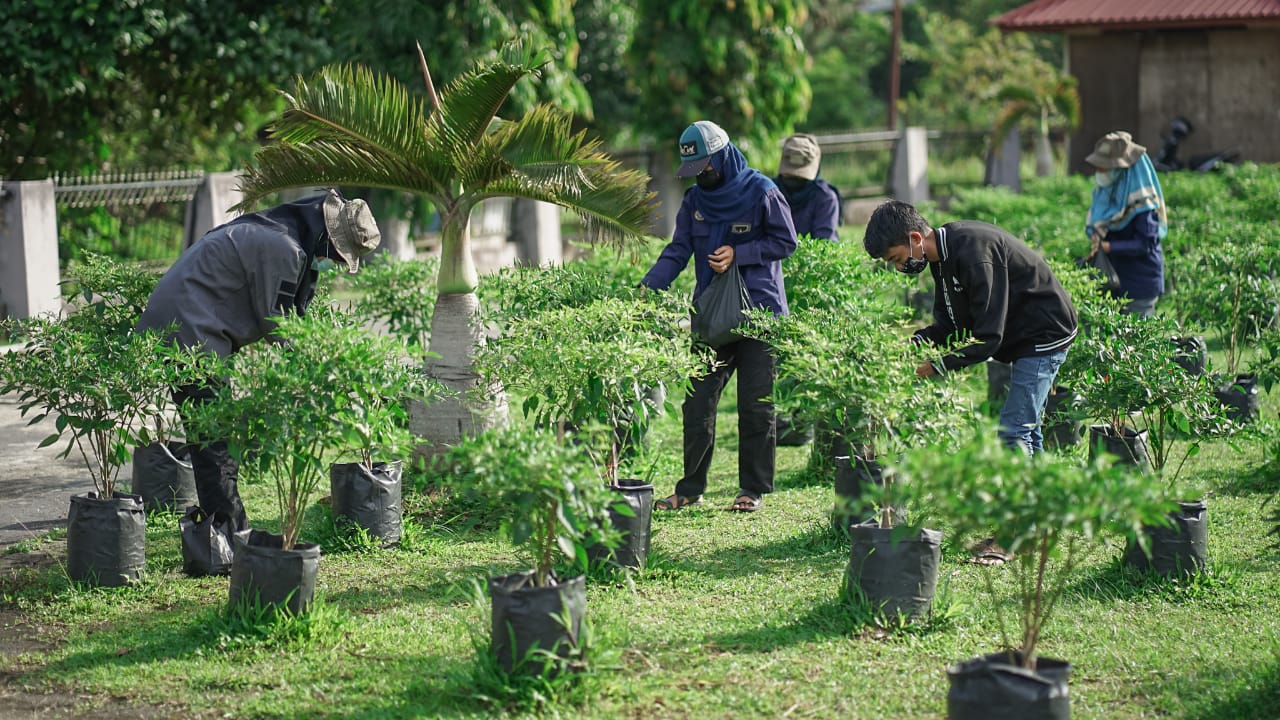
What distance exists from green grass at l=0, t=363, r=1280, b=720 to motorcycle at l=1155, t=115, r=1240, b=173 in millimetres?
14298

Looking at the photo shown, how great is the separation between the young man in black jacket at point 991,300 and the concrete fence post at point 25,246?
28.3 feet

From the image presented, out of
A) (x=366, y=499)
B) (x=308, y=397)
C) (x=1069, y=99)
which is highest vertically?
(x=1069, y=99)

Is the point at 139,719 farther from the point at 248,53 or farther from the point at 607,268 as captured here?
the point at 248,53

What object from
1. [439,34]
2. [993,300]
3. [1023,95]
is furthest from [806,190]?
[1023,95]

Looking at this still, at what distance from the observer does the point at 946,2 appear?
4281 cm

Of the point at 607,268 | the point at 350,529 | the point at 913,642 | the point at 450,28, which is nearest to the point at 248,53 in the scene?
the point at 450,28

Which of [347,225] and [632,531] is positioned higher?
[347,225]

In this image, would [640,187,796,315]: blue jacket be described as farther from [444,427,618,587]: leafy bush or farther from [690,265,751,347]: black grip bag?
[444,427,618,587]: leafy bush

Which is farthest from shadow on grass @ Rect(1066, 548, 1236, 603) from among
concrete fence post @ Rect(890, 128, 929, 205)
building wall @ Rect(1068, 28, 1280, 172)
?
concrete fence post @ Rect(890, 128, 929, 205)

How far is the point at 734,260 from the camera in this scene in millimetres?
6684

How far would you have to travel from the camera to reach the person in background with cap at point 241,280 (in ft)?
19.1

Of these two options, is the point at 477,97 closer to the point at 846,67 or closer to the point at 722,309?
the point at 722,309

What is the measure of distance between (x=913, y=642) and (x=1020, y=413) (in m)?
1.50

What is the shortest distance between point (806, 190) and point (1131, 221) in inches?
83.6
